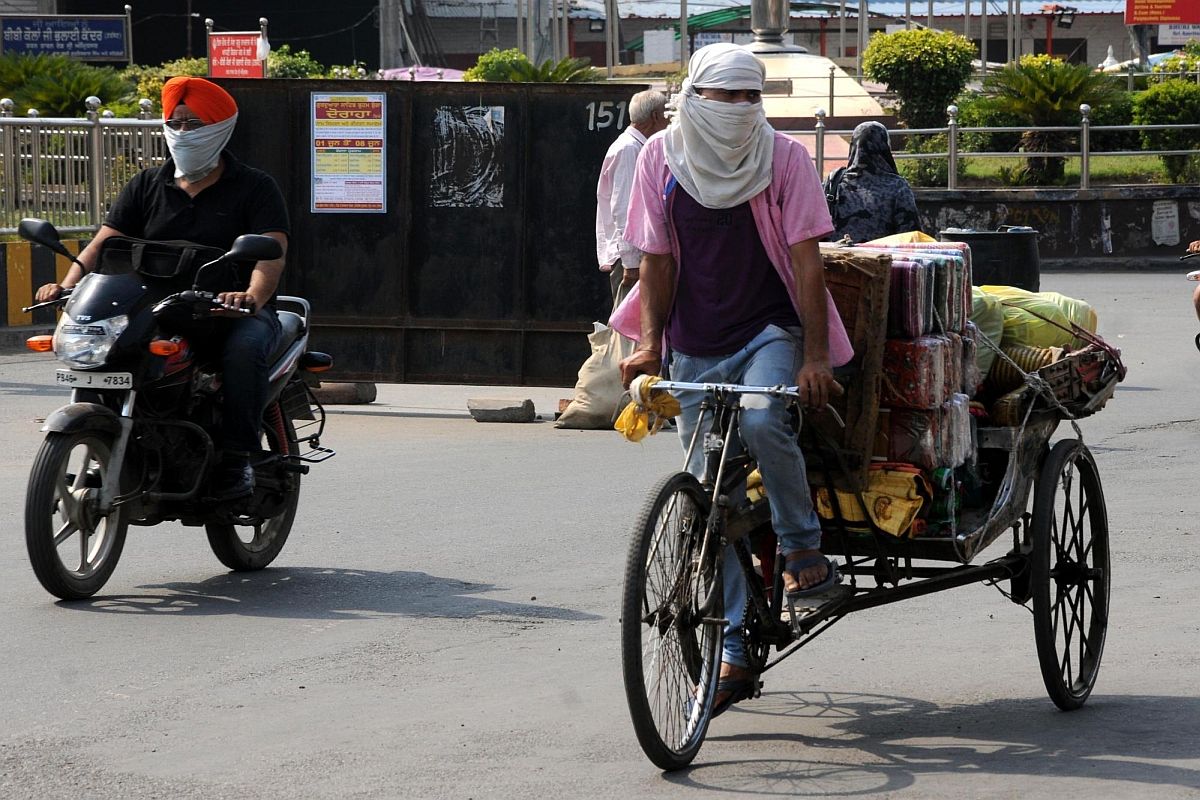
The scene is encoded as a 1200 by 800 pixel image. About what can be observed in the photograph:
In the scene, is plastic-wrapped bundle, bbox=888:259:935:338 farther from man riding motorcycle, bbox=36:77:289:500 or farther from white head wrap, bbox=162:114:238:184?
white head wrap, bbox=162:114:238:184

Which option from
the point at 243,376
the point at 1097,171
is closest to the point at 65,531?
the point at 243,376

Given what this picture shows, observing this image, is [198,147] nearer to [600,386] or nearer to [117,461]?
[117,461]

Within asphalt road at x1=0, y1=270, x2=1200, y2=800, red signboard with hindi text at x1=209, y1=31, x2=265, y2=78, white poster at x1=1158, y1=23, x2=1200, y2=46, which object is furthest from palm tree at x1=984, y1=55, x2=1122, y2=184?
white poster at x1=1158, y1=23, x2=1200, y2=46

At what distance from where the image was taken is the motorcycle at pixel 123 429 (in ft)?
21.4

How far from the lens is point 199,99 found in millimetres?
7051

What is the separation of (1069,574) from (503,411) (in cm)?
702

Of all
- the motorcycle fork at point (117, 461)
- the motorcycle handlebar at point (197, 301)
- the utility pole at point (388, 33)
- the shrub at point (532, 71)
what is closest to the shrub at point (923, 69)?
the shrub at point (532, 71)

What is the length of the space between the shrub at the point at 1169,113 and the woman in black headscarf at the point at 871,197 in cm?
1994

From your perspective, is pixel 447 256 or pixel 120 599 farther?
pixel 447 256

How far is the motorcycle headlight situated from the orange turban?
955 millimetres

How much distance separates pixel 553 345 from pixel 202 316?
6.11 metres

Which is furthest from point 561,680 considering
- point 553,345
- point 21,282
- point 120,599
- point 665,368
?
point 21,282

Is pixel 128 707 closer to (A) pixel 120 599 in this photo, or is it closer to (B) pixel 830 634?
(A) pixel 120 599

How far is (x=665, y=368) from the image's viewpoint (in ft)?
17.1
